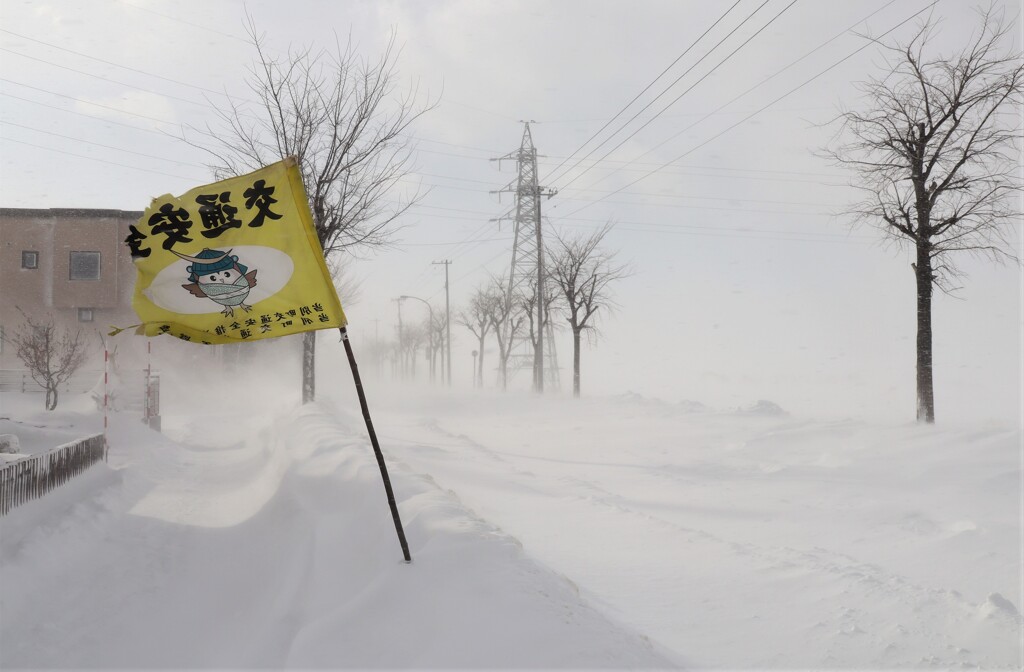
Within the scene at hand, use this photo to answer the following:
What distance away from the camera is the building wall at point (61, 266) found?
36719 mm

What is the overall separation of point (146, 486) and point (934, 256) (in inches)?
632

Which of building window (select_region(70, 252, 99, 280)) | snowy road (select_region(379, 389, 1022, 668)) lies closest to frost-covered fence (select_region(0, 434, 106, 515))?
snowy road (select_region(379, 389, 1022, 668))

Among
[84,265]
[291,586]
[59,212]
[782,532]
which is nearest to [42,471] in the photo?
[291,586]

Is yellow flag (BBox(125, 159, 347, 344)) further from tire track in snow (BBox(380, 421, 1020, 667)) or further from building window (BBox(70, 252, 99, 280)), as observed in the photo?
building window (BBox(70, 252, 99, 280))

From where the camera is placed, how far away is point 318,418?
15.1 m

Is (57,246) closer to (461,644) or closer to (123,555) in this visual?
(123,555)

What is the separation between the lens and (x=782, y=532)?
773cm

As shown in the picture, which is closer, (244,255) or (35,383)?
A: (244,255)

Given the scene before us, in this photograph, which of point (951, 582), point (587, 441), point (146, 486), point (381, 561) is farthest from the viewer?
point (587, 441)

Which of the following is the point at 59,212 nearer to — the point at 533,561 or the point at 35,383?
the point at 35,383

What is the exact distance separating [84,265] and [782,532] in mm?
38633

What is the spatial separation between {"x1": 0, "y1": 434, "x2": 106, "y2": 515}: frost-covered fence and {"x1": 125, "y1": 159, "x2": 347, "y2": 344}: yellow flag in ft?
8.92

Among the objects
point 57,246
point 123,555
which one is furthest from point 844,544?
point 57,246

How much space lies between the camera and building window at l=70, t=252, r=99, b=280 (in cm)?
3688
